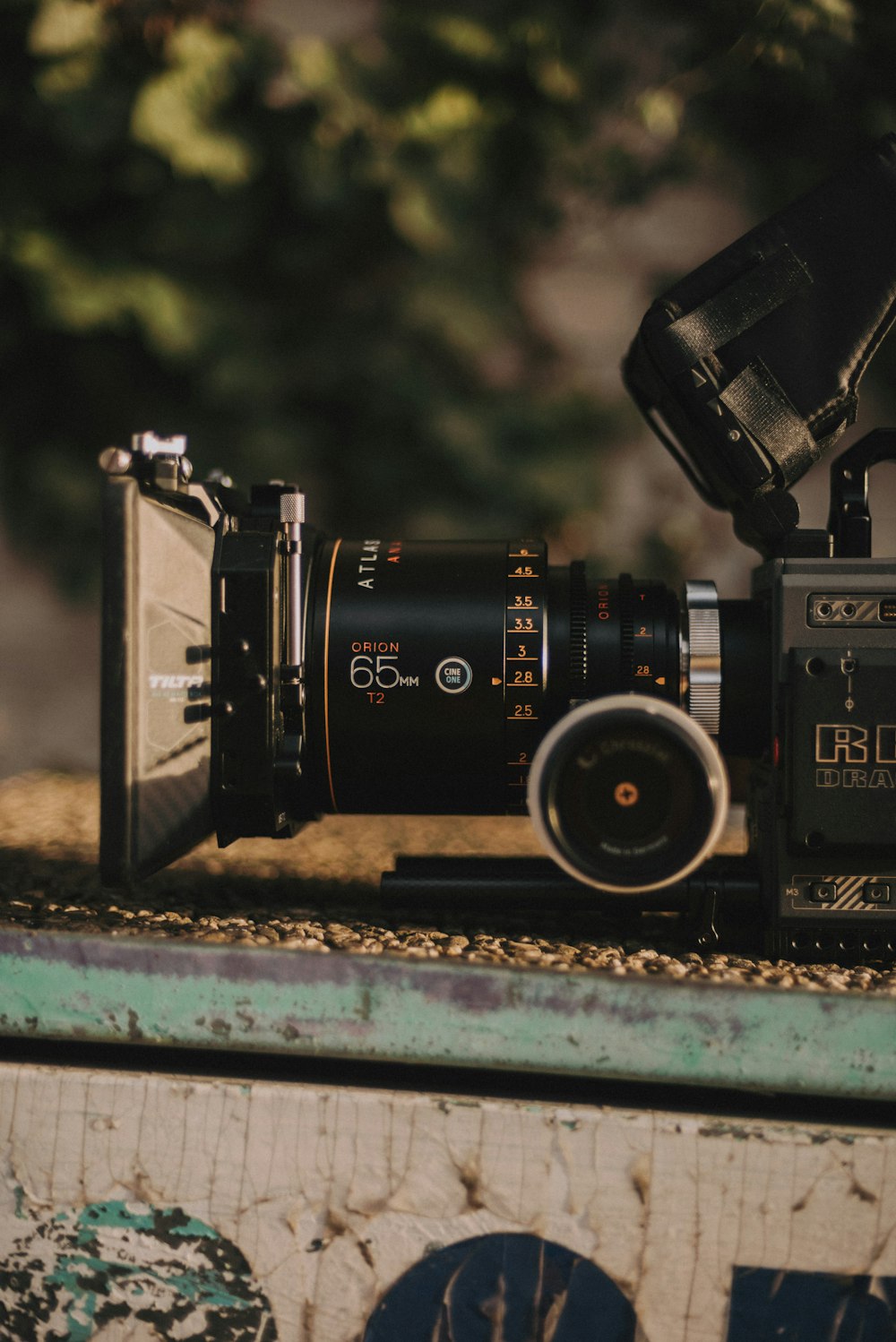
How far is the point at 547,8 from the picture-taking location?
1145 mm

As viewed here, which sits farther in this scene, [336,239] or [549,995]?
[336,239]

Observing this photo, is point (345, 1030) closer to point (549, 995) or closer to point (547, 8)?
point (549, 995)

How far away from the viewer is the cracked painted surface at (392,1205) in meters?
0.39

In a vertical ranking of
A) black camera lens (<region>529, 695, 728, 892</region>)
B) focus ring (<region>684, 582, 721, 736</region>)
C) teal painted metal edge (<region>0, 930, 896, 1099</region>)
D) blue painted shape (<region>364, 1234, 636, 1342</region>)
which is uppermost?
focus ring (<region>684, 582, 721, 736</region>)

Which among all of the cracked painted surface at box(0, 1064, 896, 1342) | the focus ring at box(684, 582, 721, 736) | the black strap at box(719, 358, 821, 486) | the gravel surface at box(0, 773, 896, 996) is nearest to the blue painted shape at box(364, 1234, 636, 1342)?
the cracked painted surface at box(0, 1064, 896, 1342)

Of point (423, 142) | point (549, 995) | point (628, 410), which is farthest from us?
point (628, 410)

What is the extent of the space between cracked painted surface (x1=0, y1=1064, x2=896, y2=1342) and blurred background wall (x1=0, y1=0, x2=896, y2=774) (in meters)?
0.88

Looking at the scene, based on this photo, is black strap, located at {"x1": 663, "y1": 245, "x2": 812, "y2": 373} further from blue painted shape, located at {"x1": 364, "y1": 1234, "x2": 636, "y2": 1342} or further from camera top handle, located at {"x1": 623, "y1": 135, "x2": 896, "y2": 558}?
blue painted shape, located at {"x1": 364, "y1": 1234, "x2": 636, "y2": 1342}

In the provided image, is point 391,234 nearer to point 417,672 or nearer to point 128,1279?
point 417,672

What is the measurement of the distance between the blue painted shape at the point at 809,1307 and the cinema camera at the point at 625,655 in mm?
142

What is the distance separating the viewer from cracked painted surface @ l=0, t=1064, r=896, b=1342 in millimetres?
388

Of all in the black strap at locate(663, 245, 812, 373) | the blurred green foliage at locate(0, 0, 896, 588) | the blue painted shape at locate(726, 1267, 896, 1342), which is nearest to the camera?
the blue painted shape at locate(726, 1267, 896, 1342)

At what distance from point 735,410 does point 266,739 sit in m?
0.29

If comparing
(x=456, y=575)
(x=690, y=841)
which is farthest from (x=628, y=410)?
(x=690, y=841)
